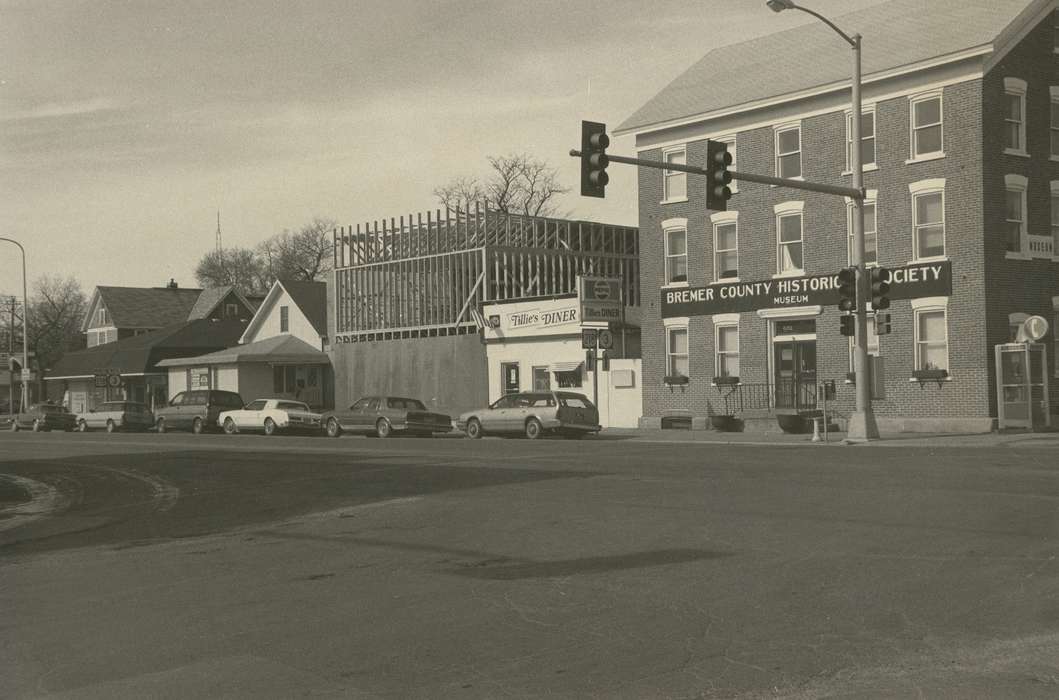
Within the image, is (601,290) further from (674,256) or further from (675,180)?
(675,180)

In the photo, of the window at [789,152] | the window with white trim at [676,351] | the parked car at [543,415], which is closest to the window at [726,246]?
the window at [789,152]

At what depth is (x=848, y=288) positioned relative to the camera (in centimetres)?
2770

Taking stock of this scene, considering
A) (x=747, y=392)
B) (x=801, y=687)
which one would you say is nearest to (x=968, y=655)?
(x=801, y=687)

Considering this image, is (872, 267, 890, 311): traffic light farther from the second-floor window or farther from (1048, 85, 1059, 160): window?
(1048, 85, 1059, 160): window

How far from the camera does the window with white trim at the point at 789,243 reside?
120ft

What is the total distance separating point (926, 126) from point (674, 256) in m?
10.1

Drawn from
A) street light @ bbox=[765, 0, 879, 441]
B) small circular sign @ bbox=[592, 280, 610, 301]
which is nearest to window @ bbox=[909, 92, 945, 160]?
street light @ bbox=[765, 0, 879, 441]

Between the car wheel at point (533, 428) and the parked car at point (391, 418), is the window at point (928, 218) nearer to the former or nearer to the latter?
the car wheel at point (533, 428)

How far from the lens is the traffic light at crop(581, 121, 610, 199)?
2139 centimetres

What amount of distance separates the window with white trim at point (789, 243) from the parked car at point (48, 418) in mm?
38861

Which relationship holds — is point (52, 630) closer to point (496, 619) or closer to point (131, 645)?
point (131, 645)

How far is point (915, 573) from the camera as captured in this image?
958 centimetres

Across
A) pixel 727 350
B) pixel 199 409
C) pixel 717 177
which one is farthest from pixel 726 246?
pixel 199 409

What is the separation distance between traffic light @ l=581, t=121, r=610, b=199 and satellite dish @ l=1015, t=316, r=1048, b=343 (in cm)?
1340
